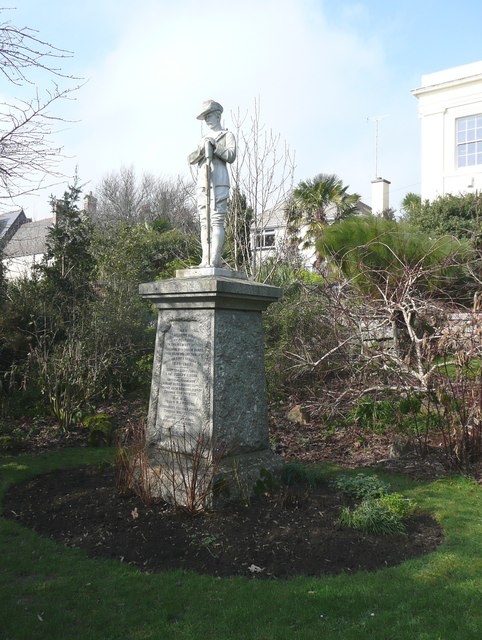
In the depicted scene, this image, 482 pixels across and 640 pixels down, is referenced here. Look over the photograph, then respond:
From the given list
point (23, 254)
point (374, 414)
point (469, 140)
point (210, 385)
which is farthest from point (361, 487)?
point (469, 140)

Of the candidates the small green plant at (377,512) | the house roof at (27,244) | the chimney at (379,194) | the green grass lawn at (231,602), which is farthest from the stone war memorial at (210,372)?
the chimney at (379,194)

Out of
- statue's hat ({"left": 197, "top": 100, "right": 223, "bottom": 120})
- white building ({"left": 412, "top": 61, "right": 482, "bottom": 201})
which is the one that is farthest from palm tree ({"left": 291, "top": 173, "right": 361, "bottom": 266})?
statue's hat ({"left": 197, "top": 100, "right": 223, "bottom": 120})

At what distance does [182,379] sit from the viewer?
5.43 m

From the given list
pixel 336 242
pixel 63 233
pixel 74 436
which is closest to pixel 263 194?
pixel 336 242

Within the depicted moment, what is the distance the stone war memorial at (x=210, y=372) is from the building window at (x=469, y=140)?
1918cm

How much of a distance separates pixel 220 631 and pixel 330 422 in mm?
5645

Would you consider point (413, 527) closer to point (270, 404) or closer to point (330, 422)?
point (330, 422)

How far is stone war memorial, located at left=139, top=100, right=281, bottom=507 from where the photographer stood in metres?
5.09

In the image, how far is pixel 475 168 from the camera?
2186 centimetres

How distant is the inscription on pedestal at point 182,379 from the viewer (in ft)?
17.3

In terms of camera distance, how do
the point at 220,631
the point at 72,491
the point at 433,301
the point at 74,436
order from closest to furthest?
the point at 220,631 → the point at 72,491 → the point at 433,301 → the point at 74,436

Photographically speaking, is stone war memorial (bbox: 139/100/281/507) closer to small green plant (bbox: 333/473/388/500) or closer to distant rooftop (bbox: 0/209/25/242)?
small green plant (bbox: 333/473/388/500)

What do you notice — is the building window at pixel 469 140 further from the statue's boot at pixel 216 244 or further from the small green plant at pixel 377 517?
the small green plant at pixel 377 517

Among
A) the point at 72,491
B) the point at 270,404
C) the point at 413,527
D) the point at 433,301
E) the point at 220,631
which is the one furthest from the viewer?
the point at 270,404
